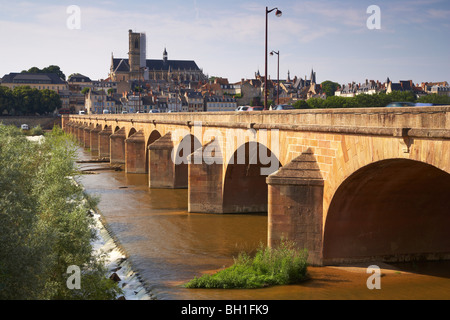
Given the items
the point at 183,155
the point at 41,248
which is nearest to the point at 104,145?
the point at 183,155

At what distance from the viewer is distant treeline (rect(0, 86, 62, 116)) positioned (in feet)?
425

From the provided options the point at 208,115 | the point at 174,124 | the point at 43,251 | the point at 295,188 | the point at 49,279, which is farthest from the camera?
the point at 174,124

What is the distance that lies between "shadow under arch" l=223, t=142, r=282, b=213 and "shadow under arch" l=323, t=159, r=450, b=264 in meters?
8.68

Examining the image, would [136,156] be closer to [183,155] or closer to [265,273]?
[183,155]

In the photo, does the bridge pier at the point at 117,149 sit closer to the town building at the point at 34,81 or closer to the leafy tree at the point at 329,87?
the town building at the point at 34,81

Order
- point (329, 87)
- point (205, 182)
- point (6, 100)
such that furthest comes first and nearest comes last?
point (329, 87)
point (6, 100)
point (205, 182)

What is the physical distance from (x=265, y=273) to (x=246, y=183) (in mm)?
11175

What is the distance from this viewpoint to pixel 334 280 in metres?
16.4

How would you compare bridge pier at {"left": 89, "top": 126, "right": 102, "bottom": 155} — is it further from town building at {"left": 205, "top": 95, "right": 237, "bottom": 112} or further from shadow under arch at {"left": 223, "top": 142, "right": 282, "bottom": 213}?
town building at {"left": 205, "top": 95, "right": 237, "bottom": 112}

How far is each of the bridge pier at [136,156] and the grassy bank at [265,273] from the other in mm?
28896

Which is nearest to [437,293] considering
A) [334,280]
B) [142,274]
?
[334,280]

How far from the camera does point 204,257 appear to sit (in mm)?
20094
